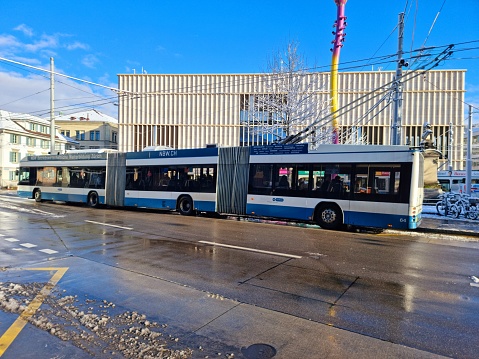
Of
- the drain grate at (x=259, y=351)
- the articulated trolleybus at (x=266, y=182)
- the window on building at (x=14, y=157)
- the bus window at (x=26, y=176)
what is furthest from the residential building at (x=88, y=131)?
the drain grate at (x=259, y=351)

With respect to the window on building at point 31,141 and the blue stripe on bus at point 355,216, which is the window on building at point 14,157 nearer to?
the window on building at point 31,141

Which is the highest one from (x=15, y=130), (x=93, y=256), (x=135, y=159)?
(x=15, y=130)

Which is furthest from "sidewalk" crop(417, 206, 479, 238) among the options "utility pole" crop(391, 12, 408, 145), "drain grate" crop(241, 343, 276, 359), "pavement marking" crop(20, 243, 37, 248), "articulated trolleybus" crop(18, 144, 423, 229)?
"pavement marking" crop(20, 243, 37, 248)

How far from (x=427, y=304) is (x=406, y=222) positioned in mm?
6086

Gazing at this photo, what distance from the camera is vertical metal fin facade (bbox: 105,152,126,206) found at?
17.5 m

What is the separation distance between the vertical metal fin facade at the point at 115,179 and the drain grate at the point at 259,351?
15443 mm

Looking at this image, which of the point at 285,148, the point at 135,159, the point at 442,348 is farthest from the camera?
the point at 135,159

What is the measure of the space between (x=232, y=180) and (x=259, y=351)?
433 inches

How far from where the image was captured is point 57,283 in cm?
525

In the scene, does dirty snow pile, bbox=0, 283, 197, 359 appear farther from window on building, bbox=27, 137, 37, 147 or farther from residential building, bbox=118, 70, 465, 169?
window on building, bbox=27, 137, 37, 147

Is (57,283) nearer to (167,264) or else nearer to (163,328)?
(167,264)

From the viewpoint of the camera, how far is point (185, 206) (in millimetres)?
15547

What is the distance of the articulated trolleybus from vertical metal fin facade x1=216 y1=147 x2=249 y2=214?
43 mm

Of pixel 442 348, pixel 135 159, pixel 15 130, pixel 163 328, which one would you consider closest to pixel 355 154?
pixel 442 348
